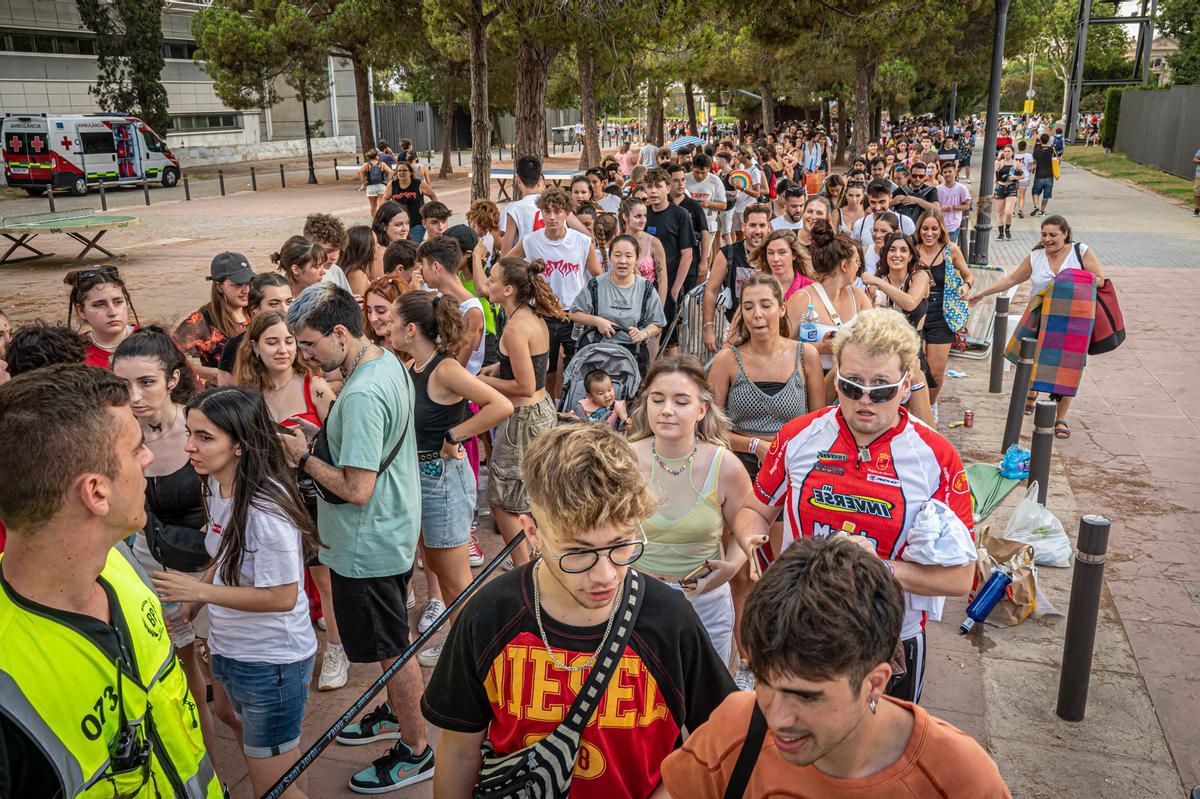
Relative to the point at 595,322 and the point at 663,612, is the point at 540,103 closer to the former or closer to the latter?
the point at 595,322

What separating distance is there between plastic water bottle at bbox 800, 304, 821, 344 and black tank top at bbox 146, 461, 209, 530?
3.64 m

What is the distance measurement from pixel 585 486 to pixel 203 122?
2151 inches

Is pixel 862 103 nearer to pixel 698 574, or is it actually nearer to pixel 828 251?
pixel 828 251

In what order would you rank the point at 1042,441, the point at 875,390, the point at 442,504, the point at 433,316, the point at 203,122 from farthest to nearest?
the point at 203,122, the point at 1042,441, the point at 442,504, the point at 433,316, the point at 875,390

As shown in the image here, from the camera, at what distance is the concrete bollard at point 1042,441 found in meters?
6.33

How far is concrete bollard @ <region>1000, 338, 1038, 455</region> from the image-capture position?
308 inches

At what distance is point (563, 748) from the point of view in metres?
2.25

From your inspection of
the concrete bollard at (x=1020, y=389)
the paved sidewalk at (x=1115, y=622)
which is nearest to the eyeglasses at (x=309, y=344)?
the paved sidewalk at (x=1115, y=622)

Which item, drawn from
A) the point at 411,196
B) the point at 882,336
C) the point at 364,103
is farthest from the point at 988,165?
the point at 364,103

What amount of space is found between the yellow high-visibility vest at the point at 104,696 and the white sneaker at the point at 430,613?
303 cm

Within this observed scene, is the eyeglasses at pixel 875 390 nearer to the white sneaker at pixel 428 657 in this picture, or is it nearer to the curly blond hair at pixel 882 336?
the curly blond hair at pixel 882 336

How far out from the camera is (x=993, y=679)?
494 cm

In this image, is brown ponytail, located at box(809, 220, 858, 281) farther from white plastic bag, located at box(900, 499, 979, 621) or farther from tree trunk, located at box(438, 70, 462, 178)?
tree trunk, located at box(438, 70, 462, 178)

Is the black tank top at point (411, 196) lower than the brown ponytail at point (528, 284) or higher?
higher
